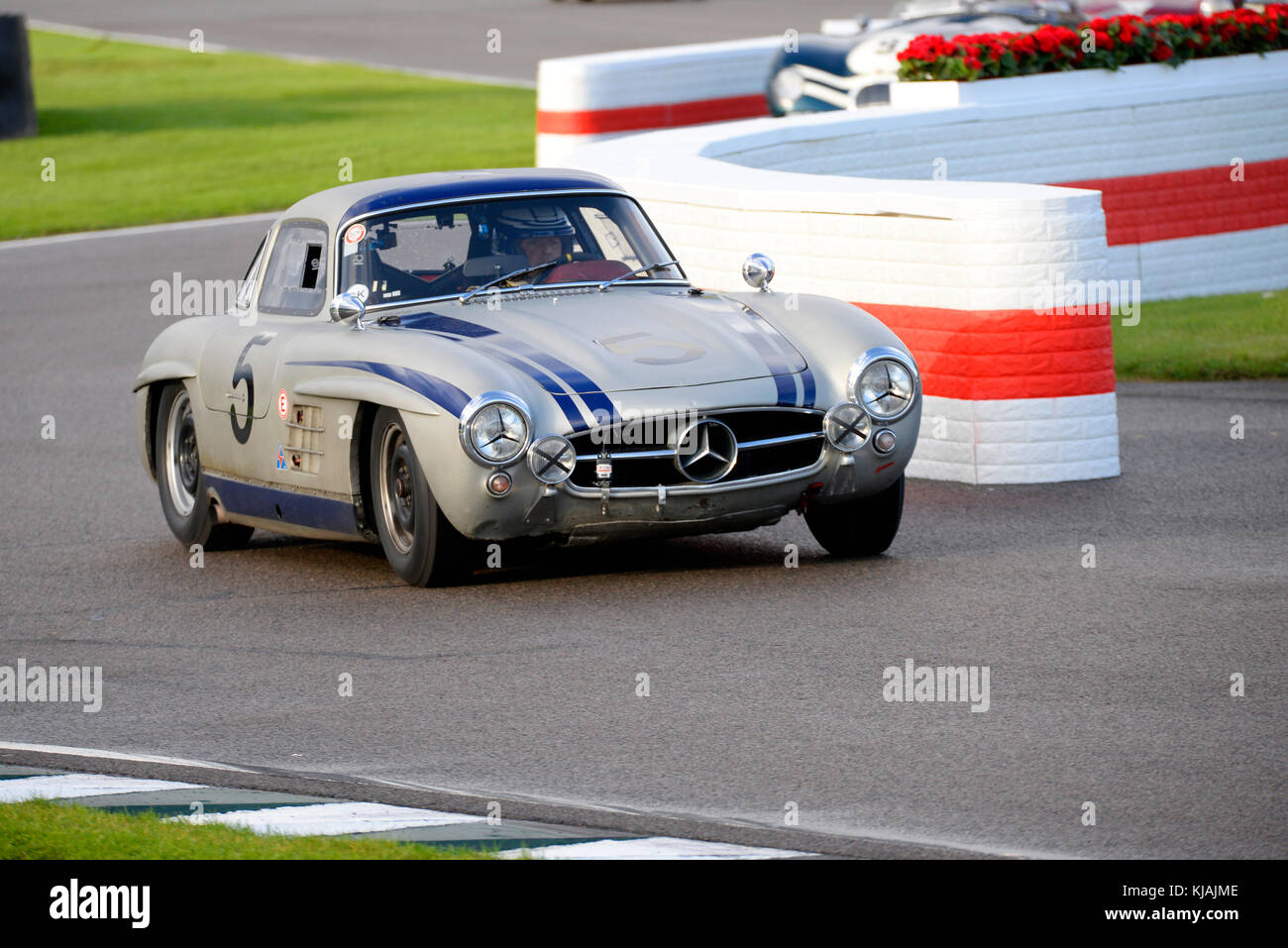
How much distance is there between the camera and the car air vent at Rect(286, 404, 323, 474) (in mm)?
8695

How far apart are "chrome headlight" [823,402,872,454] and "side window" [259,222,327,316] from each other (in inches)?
86.5

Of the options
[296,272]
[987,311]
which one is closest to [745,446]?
[296,272]

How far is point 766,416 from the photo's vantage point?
8195 millimetres

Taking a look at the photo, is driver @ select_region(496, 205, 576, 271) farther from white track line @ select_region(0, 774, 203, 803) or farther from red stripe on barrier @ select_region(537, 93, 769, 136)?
red stripe on barrier @ select_region(537, 93, 769, 136)

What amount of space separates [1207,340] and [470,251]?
6.36 m

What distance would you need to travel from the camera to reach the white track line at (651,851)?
5.17 m

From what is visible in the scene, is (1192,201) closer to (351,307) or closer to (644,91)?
(644,91)

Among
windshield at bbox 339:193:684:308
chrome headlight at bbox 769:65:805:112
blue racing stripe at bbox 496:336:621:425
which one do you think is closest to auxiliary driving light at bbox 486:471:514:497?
blue racing stripe at bbox 496:336:621:425

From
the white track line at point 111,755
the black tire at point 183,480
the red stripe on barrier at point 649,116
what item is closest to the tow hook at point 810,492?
the black tire at point 183,480

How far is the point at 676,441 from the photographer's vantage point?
8008 millimetres

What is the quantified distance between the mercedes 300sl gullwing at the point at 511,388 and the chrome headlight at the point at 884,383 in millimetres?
11

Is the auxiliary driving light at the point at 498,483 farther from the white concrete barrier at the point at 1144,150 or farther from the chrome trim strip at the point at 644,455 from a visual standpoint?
the white concrete barrier at the point at 1144,150
